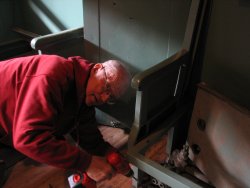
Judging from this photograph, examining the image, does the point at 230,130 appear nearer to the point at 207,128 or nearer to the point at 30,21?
the point at 207,128

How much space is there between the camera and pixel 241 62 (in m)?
1.35

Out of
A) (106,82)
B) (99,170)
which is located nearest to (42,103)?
(106,82)

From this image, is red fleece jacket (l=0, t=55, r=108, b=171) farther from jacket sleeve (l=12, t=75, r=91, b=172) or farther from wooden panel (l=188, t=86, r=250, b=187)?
wooden panel (l=188, t=86, r=250, b=187)

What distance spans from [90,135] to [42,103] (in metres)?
0.46

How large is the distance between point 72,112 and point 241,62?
0.80m

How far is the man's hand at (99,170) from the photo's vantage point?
1.26 metres

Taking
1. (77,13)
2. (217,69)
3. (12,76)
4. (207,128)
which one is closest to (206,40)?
(217,69)

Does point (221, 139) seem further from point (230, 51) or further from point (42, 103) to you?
point (42, 103)

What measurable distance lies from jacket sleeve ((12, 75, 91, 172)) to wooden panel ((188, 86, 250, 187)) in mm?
647

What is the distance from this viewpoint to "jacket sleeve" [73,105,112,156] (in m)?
1.46

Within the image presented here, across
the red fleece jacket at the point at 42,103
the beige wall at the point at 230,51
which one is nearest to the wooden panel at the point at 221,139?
the beige wall at the point at 230,51

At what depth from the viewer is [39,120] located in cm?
108

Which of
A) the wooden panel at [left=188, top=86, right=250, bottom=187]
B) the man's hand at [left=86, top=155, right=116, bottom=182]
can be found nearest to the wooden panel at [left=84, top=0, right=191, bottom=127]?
the wooden panel at [left=188, top=86, right=250, bottom=187]

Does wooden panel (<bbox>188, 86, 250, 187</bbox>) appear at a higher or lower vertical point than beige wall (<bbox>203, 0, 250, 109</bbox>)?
lower
